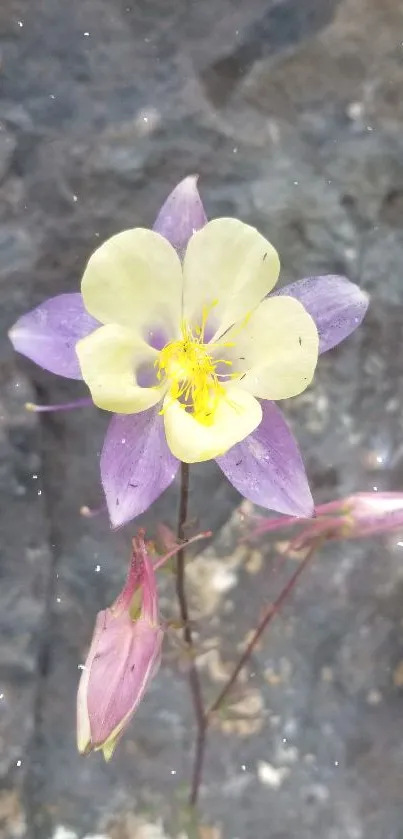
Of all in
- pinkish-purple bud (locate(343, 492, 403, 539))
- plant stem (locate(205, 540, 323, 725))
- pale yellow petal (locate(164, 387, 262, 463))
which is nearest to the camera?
pale yellow petal (locate(164, 387, 262, 463))

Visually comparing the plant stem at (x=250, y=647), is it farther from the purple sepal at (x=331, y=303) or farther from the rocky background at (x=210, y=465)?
the purple sepal at (x=331, y=303)

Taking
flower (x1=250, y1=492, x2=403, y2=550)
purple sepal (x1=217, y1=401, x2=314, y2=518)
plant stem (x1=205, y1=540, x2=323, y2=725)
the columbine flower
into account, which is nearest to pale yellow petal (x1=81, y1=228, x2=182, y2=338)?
the columbine flower

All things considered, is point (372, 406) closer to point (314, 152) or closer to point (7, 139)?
point (314, 152)

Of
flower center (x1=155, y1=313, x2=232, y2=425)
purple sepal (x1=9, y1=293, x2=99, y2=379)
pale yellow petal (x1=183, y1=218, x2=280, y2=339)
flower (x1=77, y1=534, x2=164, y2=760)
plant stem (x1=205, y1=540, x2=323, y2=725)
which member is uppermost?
pale yellow petal (x1=183, y1=218, x2=280, y2=339)

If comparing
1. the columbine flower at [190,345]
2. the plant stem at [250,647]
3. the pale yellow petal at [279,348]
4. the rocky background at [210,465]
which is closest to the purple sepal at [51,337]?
the columbine flower at [190,345]

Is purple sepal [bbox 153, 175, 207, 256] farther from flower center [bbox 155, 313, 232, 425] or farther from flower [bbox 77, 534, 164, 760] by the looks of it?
flower [bbox 77, 534, 164, 760]

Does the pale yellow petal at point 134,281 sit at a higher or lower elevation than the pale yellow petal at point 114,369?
higher

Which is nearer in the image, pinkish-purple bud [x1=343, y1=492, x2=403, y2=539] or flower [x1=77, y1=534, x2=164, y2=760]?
flower [x1=77, y1=534, x2=164, y2=760]
